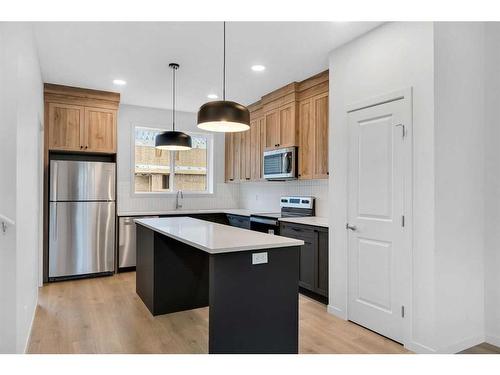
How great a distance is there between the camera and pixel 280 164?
184 inches

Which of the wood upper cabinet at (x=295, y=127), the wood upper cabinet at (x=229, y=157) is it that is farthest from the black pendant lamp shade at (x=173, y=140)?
the wood upper cabinet at (x=229, y=157)

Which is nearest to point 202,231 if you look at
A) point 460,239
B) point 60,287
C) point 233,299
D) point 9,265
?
point 233,299

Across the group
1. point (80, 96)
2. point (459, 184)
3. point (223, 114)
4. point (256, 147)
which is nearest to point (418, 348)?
point (459, 184)

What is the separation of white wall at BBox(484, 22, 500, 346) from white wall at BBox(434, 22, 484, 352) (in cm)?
4

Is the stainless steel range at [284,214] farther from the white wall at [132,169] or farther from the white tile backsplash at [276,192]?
the white wall at [132,169]

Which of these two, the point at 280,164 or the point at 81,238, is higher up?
the point at 280,164

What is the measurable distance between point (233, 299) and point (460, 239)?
1804 millimetres

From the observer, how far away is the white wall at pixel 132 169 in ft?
18.5

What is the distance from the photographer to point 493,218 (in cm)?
279

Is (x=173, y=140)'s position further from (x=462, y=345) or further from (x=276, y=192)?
(x=462, y=345)

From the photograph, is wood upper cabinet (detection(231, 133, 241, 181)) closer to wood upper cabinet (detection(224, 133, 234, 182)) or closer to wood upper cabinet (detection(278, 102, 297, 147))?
wood upper cabinet (detection(224, 133, 234, 182))

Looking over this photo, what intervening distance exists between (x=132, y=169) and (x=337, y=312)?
3938mm

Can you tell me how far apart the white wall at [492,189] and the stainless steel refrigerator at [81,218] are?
173 inches

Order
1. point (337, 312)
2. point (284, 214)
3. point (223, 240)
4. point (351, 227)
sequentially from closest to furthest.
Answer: point (223, 240) < point (351, 227) < point (337, 312) < point (284, 214)
